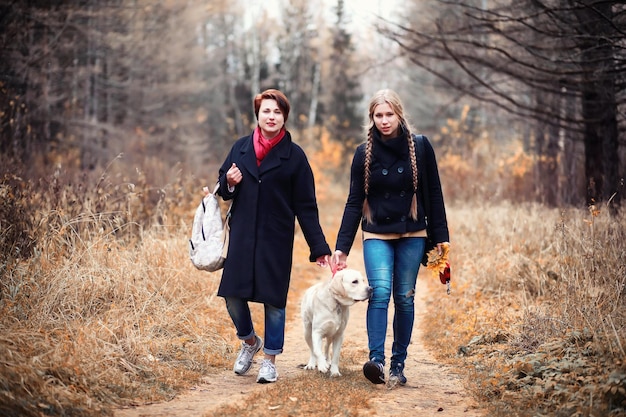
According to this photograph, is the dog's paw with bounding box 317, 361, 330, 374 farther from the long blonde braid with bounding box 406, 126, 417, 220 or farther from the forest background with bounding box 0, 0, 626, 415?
the long blonde braid with bounding box 406, 126, 417, 220

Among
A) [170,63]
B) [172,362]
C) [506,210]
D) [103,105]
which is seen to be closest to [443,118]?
[170,63]

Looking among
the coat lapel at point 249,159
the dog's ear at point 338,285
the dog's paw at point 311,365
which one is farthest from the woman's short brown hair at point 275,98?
the dog's paw at point 311,365

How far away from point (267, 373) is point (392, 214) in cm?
161

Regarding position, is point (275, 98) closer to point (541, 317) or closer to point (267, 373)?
point (267, 373)

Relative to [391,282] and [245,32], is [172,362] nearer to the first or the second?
[391,282]

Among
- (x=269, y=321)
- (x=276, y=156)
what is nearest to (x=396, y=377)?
(x=269, y=321)

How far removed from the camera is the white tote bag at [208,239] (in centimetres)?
511

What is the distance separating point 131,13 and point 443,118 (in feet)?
56.6

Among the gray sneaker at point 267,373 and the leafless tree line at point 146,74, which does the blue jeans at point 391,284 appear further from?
the leafless tree line at point 146,74

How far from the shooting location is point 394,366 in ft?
17.0

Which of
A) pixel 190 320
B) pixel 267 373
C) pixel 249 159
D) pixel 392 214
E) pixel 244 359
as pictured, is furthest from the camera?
pixel 190 320

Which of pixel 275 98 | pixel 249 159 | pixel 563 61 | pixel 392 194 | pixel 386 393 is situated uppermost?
pixel 563 61

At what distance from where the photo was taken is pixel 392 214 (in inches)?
197

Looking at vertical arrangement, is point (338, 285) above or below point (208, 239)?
below
